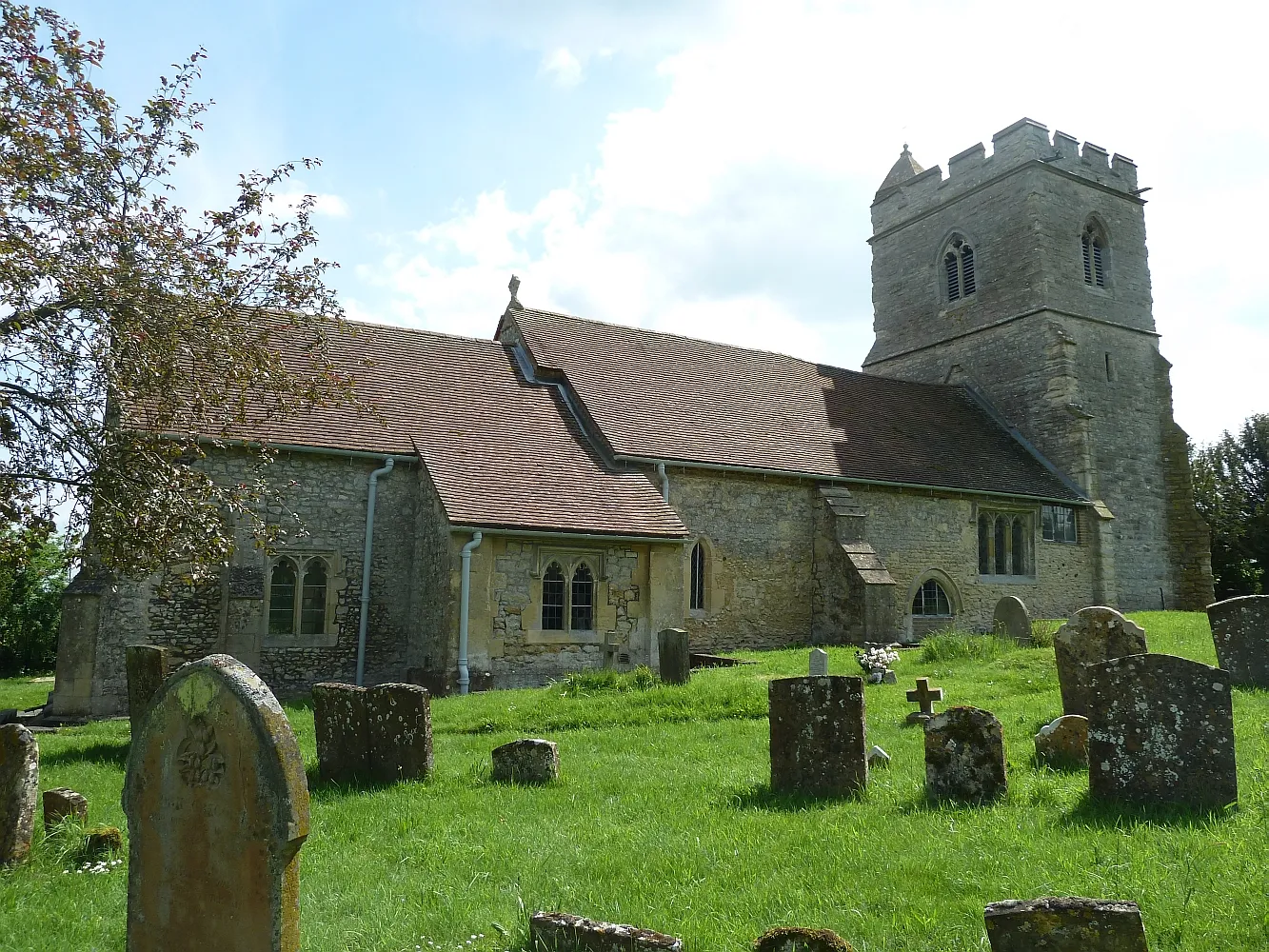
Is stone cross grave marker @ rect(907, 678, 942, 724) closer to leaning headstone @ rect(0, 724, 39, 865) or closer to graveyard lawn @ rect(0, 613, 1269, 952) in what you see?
graveyard lawn @ rect(0, 613, 1269, 952)

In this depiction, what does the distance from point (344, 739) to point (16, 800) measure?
260 centimetres

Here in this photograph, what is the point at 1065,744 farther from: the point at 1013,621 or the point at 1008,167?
the point at 1008,167

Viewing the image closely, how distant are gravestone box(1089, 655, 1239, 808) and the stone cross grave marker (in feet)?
11.6

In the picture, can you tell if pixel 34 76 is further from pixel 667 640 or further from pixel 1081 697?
pixel 1081 697

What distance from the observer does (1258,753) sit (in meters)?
6.64

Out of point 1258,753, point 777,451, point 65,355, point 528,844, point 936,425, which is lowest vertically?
point 528,844

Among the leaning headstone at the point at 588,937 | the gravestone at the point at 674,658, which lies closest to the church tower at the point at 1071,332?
the gravestone at the point at 674,658

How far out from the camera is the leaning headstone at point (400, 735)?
7.43 meters

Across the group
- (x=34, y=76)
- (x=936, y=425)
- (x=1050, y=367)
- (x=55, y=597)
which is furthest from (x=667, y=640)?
(x=55, y=597)

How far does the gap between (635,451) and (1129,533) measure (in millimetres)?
16304

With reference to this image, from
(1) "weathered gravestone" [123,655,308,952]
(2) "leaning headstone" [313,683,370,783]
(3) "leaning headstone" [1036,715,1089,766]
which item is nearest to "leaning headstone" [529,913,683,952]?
(1) "weathered gravestone" [123,655,308,952]

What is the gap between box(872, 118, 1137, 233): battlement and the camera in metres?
27.0

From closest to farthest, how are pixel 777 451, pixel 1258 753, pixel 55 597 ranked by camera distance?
pixel 1258 753 < pixel 777 451 < pixel 55 597

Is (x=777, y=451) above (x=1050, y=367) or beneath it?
beneath
